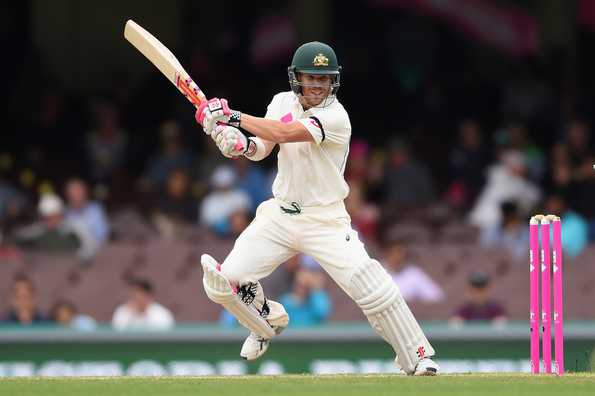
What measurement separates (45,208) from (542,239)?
6218mm

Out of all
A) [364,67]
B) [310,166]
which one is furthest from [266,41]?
[310,166]

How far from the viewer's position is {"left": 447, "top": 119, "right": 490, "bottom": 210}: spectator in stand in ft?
48.6

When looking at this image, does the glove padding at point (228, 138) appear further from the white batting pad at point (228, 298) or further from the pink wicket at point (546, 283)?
the pink wicket at point (546, 283)

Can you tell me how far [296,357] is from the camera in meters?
11.3

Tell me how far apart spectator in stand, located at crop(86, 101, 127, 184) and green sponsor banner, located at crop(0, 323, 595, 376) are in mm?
4116

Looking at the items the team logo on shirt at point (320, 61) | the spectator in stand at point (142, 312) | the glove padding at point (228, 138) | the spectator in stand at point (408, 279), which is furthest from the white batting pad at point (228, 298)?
the spectator in stand at point (408, 279)

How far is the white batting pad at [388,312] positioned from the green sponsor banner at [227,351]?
3078 mm

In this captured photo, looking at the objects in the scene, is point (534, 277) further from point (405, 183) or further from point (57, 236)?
point (405, 183)

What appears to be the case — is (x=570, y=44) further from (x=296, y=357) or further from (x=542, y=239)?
(x=542, y=239)

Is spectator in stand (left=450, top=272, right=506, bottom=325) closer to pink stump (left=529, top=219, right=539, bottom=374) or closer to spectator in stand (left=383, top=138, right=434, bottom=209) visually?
spectator in stand (left=383, top=138, right=434, bottom=209)

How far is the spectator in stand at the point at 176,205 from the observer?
14.0m

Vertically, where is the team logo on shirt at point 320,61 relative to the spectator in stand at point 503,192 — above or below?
Result: below

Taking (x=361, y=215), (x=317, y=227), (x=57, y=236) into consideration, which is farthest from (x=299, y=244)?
(x=361, y=215)

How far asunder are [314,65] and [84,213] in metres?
6.08
